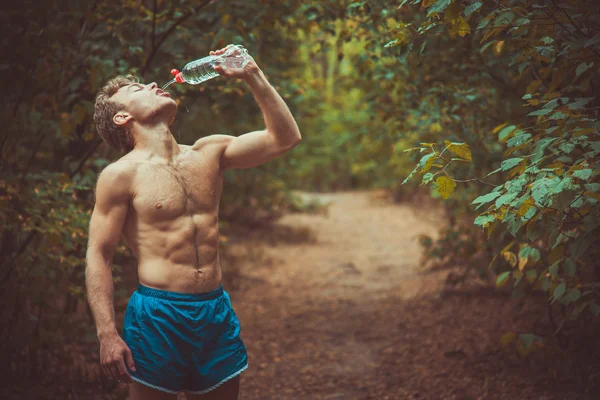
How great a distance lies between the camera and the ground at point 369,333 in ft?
13.4

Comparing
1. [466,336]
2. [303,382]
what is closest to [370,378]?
[303,382]

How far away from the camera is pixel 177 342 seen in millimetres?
2289

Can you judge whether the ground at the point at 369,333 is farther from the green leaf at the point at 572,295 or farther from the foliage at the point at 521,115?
the green leaf at the point at 572,295

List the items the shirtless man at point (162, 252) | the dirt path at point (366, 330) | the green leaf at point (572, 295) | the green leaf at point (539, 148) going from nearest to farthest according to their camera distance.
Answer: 1. the shirtless man at point (162, 252)
2. the green leaf at point (539, 148)
3. the green leaf at point (572, 295)
4. the dirt path at point (366, 330)

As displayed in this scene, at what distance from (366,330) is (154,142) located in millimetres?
3922

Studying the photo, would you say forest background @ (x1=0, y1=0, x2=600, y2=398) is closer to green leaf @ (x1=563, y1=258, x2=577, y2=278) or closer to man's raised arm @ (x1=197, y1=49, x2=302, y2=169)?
green leaf @ (x1=563, y1=258, x2=577, y2=278)

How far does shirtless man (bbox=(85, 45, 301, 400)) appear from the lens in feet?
7.40

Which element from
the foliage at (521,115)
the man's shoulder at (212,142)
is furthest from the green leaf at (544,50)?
the man's shoulder at (212,142)

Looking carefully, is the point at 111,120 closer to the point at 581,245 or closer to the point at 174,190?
the point at 174,190

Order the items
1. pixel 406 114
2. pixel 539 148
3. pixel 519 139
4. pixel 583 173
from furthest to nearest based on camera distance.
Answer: pixel 406 114 < pixel 519 139 < pixel 539 148 < pixel 583 173

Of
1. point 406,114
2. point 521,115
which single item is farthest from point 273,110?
point 406,114

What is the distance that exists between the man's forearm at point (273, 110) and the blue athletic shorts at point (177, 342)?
731mm

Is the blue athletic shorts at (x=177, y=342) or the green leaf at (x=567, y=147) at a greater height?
the green leaf at (x=567, y=147)

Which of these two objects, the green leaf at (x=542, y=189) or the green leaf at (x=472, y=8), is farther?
the green leaf at (x=472, y=8)
